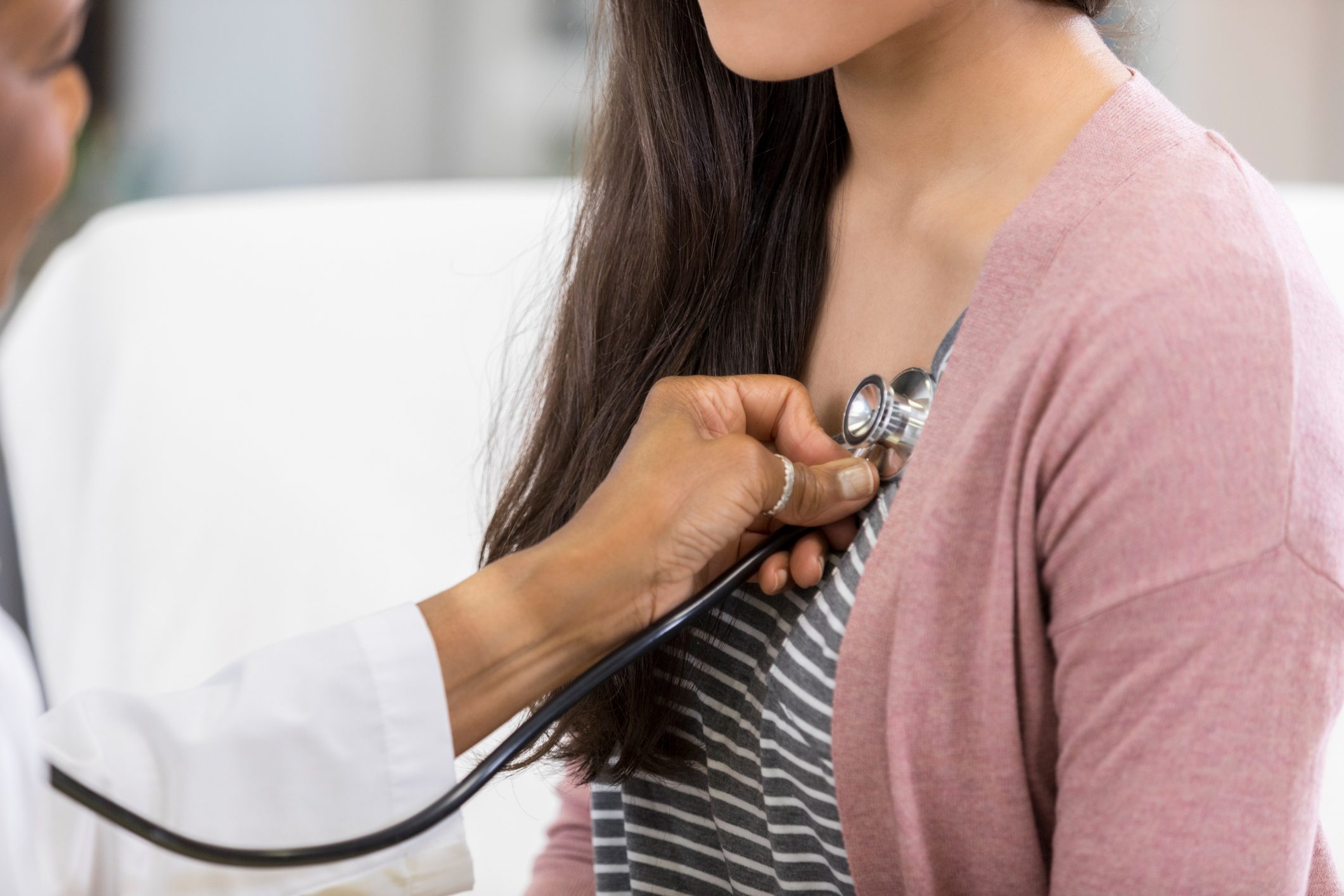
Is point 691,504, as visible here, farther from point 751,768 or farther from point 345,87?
point 345,87

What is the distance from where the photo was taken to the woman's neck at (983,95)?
0.71 meters

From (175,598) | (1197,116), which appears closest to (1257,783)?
(175,598)

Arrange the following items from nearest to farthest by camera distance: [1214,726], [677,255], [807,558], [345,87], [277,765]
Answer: [1214,726]
[277,765]
[807,558]
[677,255]
[345,87]

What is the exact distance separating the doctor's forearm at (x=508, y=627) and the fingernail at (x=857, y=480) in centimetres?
15

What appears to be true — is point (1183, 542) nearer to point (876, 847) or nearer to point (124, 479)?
point (876, 847)

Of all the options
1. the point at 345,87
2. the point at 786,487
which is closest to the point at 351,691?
the point at 786,487

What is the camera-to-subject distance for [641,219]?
962 millimetres

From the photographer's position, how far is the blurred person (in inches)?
21.6

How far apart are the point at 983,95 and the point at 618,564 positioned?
36 centimetres

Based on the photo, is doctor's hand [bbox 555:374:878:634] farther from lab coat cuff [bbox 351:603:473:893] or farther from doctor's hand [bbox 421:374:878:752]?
lab coat cuff [bbox 351:603:473:893]

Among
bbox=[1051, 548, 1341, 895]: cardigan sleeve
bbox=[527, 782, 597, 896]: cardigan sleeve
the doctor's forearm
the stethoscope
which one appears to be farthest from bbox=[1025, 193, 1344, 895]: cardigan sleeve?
bbox=[527, 782, 597, 896]: cardigan sleeve

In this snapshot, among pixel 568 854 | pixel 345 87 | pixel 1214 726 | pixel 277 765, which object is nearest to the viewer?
pixel 1214 726

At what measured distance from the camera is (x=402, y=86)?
13.4 feet

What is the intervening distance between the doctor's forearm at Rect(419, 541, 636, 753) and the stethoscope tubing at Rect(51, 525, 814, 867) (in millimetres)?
24
